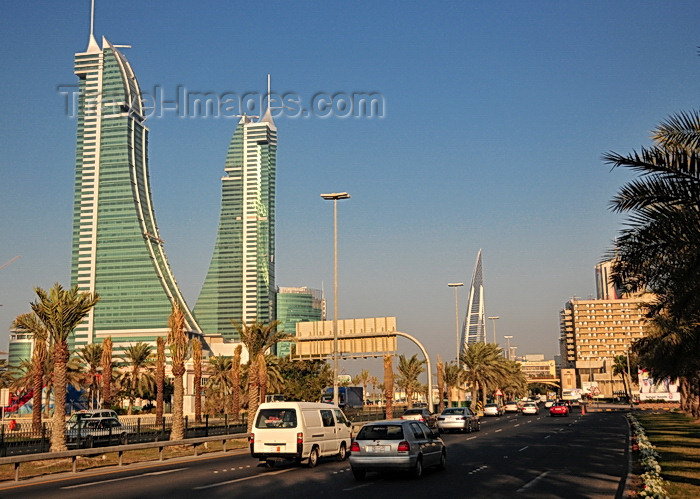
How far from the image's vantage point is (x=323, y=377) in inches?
3770

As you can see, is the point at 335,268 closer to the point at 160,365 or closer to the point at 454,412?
the point at 454,412

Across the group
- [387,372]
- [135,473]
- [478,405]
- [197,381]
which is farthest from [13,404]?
[135,473]

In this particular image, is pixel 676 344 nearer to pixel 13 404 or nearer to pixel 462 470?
pixel 462 470

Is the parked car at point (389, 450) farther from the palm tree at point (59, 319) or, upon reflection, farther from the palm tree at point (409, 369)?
the palm tree at point (409, 369)

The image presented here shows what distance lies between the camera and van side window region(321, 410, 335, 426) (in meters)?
24.4

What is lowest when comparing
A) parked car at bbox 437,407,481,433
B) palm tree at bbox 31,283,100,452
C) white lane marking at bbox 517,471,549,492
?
parked car at bbox 437,407,481,433

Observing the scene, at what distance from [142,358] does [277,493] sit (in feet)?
230

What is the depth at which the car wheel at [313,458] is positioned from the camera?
23.2 meters

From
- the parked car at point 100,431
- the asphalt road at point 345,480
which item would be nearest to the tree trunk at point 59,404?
the parked car at point 100,431

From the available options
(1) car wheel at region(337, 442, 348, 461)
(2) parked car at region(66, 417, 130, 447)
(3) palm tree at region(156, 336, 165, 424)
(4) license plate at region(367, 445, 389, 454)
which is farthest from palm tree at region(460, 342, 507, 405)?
(4) license plate at region(367, 445, 389, 454)

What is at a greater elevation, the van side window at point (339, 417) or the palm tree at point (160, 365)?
the palm tree at point (160, 365)

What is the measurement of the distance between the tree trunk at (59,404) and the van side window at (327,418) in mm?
10366

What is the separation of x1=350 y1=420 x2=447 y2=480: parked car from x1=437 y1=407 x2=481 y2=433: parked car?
25.7 meters

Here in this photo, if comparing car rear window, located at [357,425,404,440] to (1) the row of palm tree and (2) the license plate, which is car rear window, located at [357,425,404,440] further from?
(1) the row of palm tree
